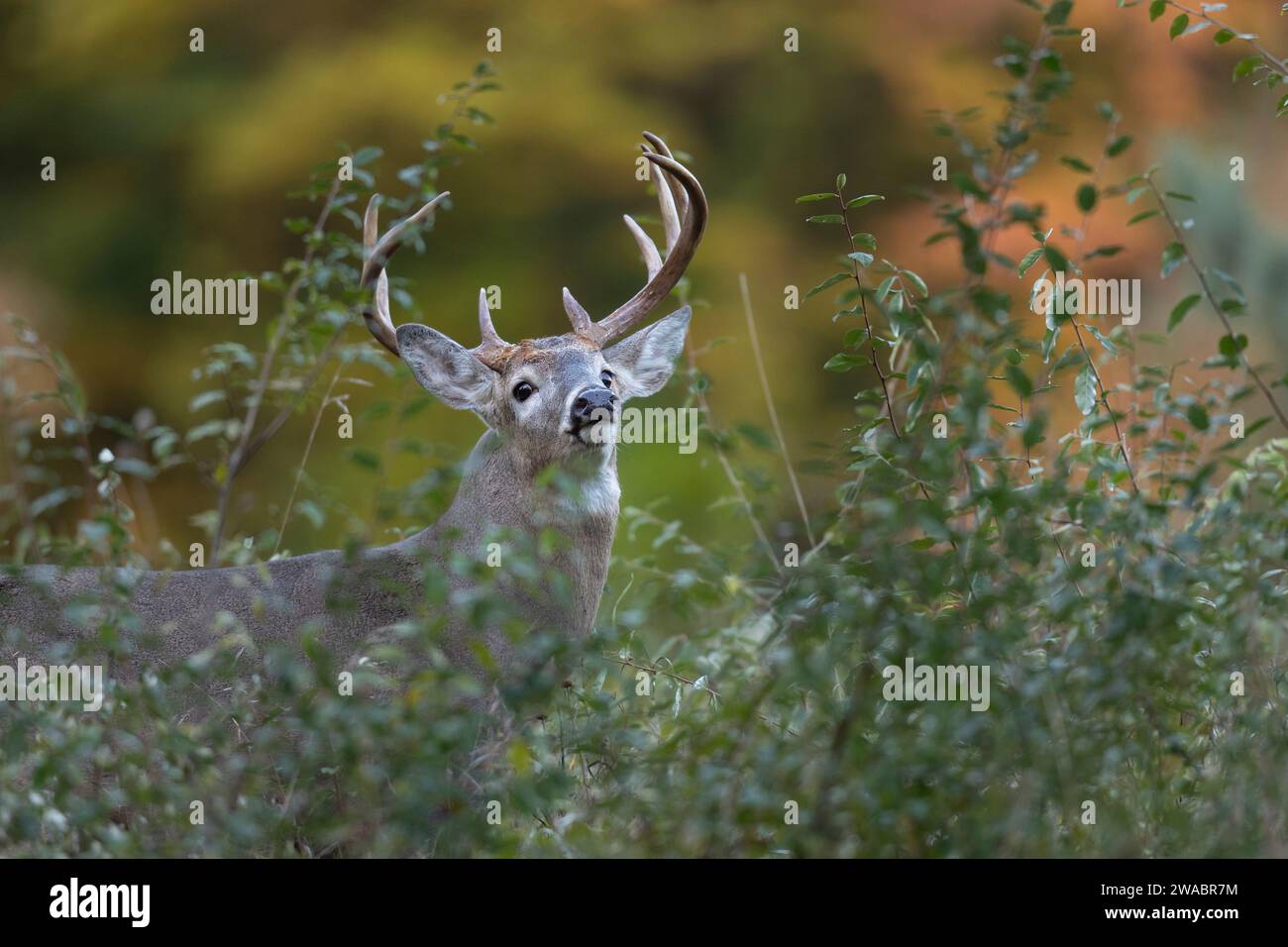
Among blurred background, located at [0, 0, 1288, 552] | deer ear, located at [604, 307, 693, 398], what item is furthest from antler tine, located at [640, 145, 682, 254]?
blurred background, located at [0, 0, 1288, 552]

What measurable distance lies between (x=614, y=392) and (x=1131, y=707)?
2.28 m

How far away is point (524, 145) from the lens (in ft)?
38.0

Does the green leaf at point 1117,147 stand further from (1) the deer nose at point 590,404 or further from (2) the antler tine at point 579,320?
(2) the antler tine at point 579,320

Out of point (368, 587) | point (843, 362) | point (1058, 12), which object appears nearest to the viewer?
point (1058, 12)

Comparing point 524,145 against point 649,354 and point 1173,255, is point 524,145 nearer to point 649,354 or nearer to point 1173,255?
point 649,354

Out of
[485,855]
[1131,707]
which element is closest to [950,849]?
[1131,707]

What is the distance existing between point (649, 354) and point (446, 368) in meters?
0.76

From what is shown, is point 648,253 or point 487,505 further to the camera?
point 648,253

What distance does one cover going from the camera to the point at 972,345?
3.65 m

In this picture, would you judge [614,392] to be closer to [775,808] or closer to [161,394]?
[775,808]

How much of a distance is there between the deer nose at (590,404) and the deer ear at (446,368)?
532 millimetres

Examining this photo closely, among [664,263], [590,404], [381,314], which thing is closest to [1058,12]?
[590,404]

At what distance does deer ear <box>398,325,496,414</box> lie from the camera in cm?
565

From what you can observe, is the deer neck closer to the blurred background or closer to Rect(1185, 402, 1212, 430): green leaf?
Rect(1185, 402, 1212, 430): green leaf
